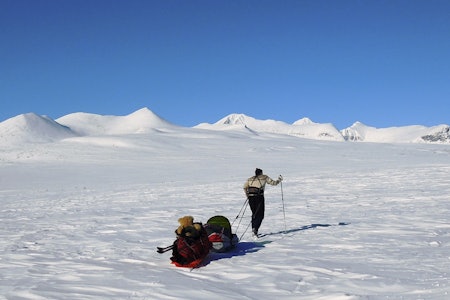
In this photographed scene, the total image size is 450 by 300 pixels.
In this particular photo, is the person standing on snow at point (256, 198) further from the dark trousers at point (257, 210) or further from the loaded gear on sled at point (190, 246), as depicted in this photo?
the loaded gear on sled at point (190, 246)

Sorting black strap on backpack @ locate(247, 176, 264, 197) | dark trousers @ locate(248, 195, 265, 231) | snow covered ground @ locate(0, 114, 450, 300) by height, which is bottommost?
snow covered ground @ locate(0, 114, 450, 300)

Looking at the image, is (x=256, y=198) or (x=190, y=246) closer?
(x=190, y=246)

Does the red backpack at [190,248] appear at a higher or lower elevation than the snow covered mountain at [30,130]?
lower

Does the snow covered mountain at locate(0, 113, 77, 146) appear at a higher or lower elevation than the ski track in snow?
higher

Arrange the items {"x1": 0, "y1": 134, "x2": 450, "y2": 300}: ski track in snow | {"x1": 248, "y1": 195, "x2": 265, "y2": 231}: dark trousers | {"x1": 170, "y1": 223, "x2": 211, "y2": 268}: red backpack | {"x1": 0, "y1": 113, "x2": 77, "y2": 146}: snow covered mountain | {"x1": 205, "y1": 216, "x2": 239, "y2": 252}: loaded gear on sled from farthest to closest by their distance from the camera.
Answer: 1. {"x1": 0, "y1": 113, "x2": 77, "y2": 146}: snow covered mountain
2. {"x1": 248, "y1": 195, "x2": 265, "y2": 231}: dark trousers
3. {"x1": 205, "y1": 216, "x2": 239, "y2": 252}: loaded gear on sled
4. {"x1": 170, "y1": 223, "x2": 211, "y2": 268}: red backpack
5. {"x1": 0, "y1": 134, "x2": 450, "y2": 300}: ski track in snow

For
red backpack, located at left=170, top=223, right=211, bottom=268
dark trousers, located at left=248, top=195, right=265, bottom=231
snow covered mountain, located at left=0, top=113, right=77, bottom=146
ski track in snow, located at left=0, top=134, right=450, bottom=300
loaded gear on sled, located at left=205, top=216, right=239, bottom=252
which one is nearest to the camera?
ski track in snow, located at left=0, top=134, right=450, bottom=300

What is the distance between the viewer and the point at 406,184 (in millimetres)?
23266

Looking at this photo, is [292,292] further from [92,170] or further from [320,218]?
[92,170]

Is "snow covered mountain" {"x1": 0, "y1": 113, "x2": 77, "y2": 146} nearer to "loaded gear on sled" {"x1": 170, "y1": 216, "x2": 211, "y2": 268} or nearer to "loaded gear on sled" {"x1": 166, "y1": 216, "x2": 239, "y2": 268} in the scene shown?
"loaded gear on sled" {"x1": 166, "y1": 216, "x2": 239, "y2": 268}

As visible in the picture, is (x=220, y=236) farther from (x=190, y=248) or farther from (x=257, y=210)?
(x=257, y=210)

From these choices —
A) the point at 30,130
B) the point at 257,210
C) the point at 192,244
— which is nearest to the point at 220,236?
the point at 192,244

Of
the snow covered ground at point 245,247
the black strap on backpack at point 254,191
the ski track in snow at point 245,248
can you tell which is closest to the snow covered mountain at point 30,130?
the snow covered ground at point 245,247

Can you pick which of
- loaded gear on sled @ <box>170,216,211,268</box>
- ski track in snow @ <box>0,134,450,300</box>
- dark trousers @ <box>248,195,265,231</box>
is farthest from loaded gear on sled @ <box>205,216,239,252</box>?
dark trousers @ <box>248,195,265,231</box>

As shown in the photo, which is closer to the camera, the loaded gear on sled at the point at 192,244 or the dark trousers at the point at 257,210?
the loaded gear on sled at the point at 192,244
